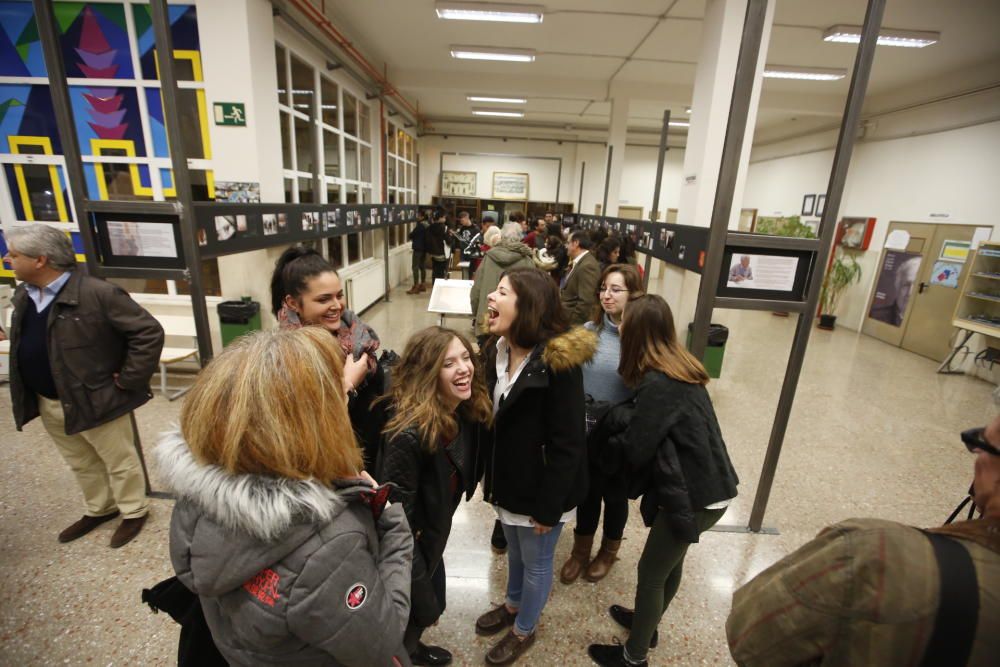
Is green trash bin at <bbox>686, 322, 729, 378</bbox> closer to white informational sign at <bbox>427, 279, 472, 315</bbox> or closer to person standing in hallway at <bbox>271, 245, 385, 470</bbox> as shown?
white informational sign at <bbox>427, 279, 472, 315</bbox>

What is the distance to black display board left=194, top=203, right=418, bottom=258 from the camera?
91.1 inches

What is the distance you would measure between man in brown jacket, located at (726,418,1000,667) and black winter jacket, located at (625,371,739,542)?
72 centimetres

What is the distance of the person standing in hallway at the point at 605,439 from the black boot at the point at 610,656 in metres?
0.36

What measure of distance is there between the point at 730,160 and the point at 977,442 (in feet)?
5.10

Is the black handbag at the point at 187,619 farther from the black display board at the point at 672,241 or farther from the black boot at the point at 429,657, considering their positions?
the black display board at the point at 672,241

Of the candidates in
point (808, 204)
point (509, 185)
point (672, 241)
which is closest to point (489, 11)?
point (672, 241)

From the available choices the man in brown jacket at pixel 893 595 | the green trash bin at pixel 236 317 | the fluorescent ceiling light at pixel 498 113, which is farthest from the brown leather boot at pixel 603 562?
the fluorescent ceiling light at pixel 498 113

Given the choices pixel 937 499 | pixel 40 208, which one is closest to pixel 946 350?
pixel 937 499

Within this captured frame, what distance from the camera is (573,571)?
82.8 inches

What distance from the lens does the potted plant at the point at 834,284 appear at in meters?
7.57

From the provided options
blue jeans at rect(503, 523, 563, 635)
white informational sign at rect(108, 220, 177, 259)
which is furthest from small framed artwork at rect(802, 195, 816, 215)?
white informational sign at rect(108, 220, 177, 259)

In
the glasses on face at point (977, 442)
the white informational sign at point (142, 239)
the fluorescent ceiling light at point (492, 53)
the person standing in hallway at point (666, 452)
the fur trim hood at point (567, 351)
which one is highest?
the fluorescent ceiling light at point (492, 53)

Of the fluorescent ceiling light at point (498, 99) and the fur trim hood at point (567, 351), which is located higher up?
the fluorescent ceiling light at point (498, 99)

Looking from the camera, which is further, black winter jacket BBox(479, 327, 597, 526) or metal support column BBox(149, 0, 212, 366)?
metal support column BBox(149, 0, 212, 366)
